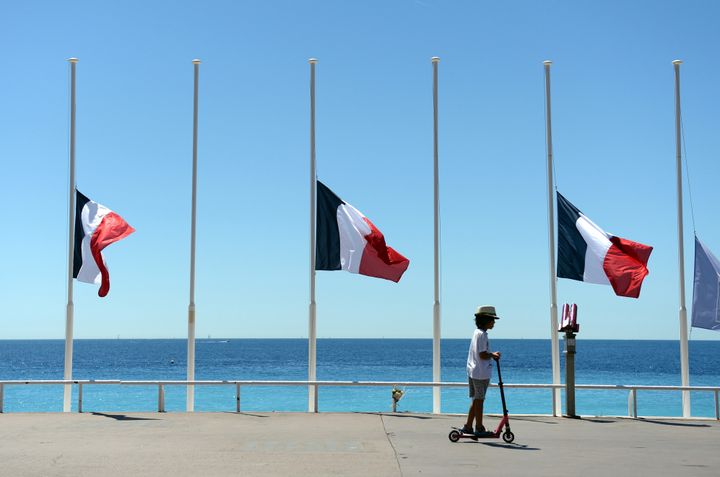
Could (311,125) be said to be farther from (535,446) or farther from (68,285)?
(535,446)

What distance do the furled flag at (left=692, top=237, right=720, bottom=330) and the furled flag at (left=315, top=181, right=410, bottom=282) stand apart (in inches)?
228

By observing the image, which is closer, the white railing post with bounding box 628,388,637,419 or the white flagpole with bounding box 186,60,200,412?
the white railing post with bounding box 628,388,637,419

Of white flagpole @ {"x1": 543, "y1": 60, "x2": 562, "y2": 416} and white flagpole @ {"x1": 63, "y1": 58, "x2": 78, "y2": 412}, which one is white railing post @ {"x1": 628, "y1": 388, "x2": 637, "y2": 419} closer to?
white flagpole @ {"x1": 543, "y1": 60, "x2": 562, "y2": 416}

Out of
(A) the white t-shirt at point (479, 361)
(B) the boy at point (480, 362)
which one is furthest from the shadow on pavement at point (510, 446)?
(A) the white t-shirt at point (479, 361)

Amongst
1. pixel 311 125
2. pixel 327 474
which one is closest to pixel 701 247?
pixel 311 125

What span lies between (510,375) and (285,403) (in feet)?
146

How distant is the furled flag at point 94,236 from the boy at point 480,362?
8407 mm

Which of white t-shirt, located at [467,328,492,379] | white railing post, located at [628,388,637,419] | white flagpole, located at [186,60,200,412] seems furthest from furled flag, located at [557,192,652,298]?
white flagpole, located at [186,60,200,412]

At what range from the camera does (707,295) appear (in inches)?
712

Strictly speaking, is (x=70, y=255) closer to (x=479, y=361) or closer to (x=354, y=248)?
(x=354, y=248)

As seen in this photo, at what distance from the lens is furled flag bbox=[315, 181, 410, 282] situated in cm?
1859

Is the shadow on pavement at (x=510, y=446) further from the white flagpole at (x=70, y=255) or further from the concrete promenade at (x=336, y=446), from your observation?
the white flagpole at (x=70, y=255)

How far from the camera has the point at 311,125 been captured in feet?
63.6

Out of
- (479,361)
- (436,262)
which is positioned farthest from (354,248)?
(479,361)
